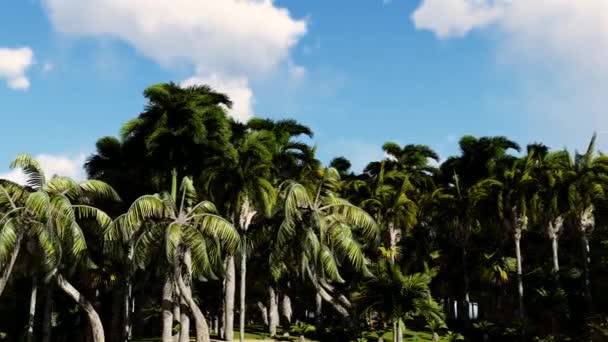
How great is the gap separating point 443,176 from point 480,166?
4.73 meters

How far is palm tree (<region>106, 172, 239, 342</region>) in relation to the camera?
32.3 m

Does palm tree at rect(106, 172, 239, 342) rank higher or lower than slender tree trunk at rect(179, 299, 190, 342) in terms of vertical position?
higher

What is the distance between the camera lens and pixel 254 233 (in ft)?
136

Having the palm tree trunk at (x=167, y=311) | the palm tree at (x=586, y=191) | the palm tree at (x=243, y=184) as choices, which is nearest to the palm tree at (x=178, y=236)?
the palm tree trunk at (x=167, y=311)

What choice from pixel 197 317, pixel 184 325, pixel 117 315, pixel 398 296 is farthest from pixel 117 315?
pixel 398 296

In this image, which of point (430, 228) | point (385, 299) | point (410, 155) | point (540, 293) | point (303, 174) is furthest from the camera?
point (410, 155)

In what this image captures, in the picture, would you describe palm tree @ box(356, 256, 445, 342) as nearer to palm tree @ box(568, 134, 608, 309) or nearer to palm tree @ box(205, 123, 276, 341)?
palm tree @ box(205, 123, 276, 341)

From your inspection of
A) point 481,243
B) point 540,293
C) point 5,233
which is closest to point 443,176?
point 481,243

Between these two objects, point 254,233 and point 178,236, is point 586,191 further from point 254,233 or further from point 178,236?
point 178,236

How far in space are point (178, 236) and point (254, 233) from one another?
33.0 ft

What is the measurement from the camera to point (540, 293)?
41719mm

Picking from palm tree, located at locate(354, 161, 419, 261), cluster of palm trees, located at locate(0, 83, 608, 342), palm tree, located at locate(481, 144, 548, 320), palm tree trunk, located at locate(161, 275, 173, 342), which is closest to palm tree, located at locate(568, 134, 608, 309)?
cluster of palm trees, located at locate(0, 83, 608, 342)

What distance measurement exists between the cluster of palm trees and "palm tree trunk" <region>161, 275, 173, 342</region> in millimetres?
101

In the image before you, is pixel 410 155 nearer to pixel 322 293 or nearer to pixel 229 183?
pixel 322 293
